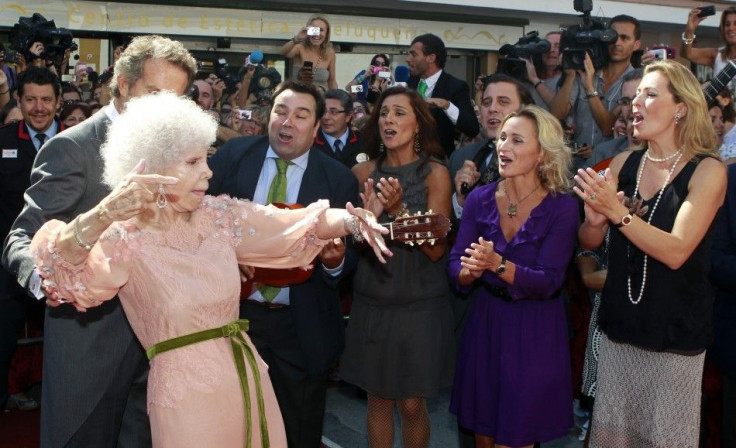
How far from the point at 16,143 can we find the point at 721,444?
17.5 ft

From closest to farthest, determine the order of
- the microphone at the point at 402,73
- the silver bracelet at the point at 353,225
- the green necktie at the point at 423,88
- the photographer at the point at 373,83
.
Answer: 1. the silver bracelet at the point at 353,225
2. the green necktie at the point at 423,88
3. the photographer at the point at 373,83
4. the microphone at the point at 402,73

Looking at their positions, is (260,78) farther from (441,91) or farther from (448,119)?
(448,119)

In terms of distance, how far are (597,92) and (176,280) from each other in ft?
15.4

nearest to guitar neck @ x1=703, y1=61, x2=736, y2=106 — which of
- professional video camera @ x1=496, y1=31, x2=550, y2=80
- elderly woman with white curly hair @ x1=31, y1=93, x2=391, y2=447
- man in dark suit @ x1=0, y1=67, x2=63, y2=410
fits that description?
professional video camera @ x1=496, y1=31, x2=550, y2=80

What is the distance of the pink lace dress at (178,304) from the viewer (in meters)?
3.34

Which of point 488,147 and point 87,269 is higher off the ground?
point 488,147

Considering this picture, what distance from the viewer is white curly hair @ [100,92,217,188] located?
3412 mm

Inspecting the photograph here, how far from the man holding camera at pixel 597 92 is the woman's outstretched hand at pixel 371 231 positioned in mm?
3859

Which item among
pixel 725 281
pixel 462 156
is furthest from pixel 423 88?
pixel 725 281

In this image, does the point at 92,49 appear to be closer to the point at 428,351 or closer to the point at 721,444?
the point at 428,351

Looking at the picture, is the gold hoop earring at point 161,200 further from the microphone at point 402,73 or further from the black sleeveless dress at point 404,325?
the microphone at point 402,73

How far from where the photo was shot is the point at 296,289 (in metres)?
4.71

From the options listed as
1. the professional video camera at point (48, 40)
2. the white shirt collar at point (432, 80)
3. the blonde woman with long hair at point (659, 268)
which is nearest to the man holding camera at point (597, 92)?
the white shirt collar at point (432, 80)

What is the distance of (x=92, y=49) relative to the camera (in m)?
13.2
